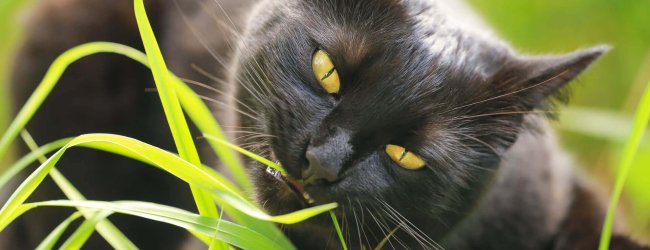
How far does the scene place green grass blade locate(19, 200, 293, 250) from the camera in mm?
1114

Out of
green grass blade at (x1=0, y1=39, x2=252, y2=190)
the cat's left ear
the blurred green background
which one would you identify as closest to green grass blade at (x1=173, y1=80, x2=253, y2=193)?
green grass blade at (x1=0, y1=39, x2=252, y2=190)

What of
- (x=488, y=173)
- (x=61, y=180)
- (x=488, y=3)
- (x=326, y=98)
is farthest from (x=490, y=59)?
(x=488, y=3)

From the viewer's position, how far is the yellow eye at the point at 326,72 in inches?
49.4

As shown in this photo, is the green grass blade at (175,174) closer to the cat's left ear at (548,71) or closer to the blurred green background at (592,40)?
the cat's left ear at (548,71)

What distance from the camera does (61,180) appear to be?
49.1 inches

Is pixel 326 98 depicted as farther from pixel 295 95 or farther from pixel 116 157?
pixel 116 157

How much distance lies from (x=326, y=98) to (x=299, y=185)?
159 mm

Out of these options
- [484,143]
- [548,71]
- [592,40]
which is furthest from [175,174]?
[592,40]

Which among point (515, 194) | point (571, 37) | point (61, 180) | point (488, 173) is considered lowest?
point (61, 180)

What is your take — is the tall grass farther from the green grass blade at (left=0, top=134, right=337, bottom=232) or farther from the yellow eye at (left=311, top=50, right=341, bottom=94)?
the yellow eye at (left=311, top=50, right=341, bottom=94)

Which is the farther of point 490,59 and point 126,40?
point 126,40

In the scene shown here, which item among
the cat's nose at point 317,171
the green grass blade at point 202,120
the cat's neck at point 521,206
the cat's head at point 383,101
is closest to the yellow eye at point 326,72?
the cat's head at point 383,101

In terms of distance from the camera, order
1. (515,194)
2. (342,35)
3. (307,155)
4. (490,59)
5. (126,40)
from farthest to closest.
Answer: (126,40)
(515,194)
(490,59)
(342,35)
(307,155)

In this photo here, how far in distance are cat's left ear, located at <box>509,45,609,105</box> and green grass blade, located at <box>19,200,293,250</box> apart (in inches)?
22.0
